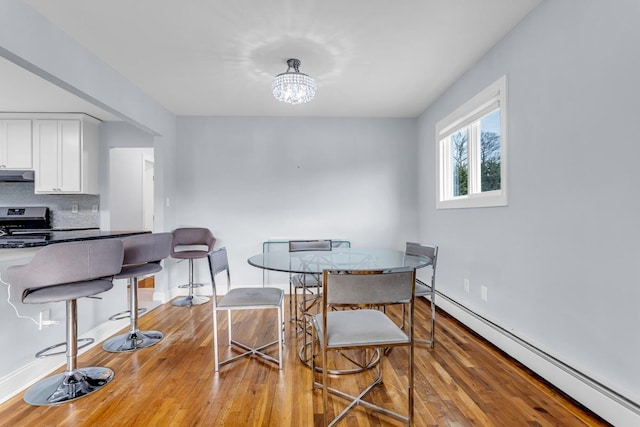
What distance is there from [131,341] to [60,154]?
3030 millimetres

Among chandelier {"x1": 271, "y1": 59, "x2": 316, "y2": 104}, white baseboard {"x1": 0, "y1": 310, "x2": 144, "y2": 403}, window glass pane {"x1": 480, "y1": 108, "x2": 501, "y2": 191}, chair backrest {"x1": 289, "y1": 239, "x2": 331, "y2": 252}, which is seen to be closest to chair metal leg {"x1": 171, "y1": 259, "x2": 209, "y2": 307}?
white baseboard {"x1": 0, "y1": 310, "x2": 144, "y2": 403}

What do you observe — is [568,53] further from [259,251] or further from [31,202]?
[31,202]

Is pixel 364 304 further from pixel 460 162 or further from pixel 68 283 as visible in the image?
pixel 460 162

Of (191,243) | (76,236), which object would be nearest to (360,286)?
(76,236)

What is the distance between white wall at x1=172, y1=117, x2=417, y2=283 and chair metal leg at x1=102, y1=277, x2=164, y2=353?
1.57 meters

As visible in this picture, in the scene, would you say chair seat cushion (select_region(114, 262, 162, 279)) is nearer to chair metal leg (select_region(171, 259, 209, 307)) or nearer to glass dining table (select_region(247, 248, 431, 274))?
glass dining table (select_region(247, 248, 431, 274))

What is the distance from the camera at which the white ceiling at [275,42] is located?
199cm

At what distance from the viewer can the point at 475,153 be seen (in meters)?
2.95

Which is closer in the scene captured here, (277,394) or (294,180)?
(277,394)

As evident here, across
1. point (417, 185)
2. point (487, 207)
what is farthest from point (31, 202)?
point (487, 207)

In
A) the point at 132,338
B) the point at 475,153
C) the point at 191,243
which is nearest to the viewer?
the point at 132,338

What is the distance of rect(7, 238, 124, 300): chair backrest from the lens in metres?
1.69

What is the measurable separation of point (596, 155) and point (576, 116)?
274 mm

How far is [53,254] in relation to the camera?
172cm
